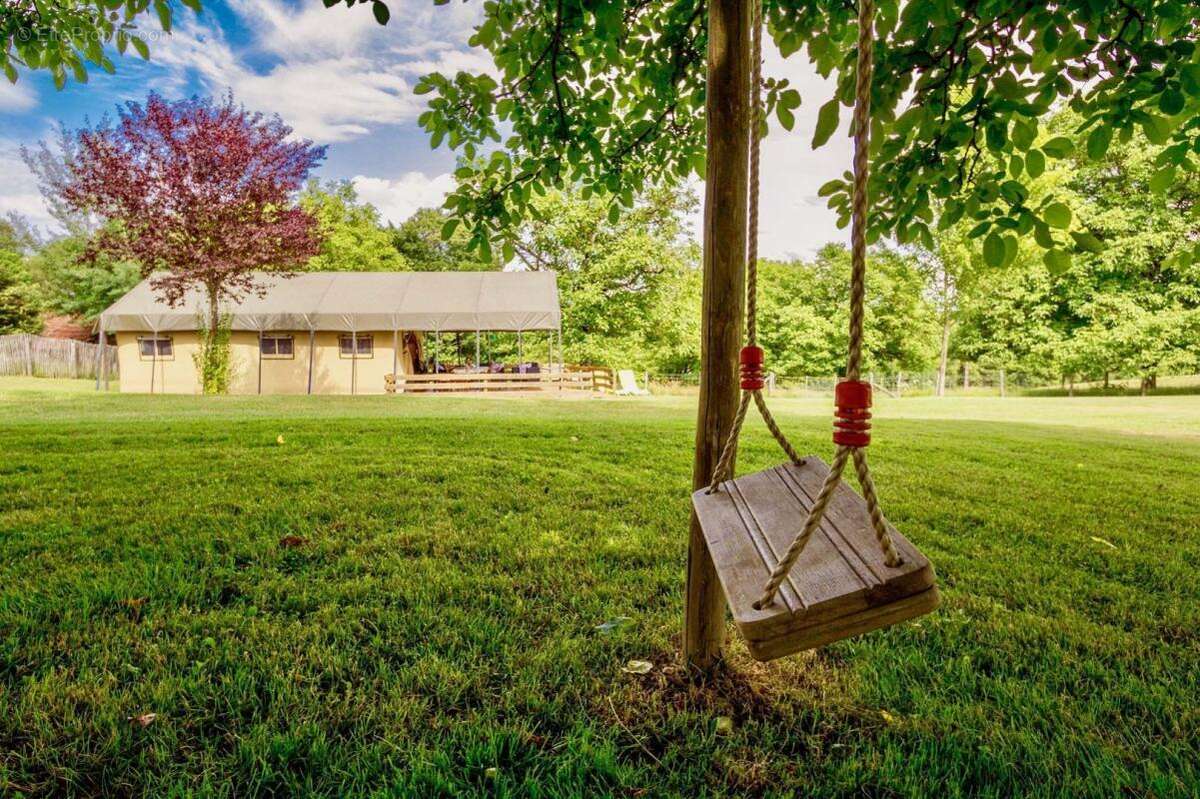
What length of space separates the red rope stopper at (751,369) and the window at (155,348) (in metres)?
25.6

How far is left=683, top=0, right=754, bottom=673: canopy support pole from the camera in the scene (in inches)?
81.7

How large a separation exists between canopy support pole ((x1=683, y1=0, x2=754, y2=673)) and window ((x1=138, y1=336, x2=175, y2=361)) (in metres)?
25.3

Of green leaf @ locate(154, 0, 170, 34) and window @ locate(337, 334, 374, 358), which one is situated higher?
green leaf @ locate(154, 0, 170, 34)

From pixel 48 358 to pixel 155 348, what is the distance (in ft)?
41.7

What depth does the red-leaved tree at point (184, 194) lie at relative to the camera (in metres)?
17.1

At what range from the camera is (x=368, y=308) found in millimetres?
21188

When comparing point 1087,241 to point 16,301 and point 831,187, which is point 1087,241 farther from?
point 16,301

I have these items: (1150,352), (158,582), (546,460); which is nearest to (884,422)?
(546,460)

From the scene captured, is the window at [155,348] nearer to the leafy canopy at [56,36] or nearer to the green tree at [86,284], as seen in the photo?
the green tree at [86,284]

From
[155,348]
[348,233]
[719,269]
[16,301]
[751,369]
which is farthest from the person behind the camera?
[348,233]

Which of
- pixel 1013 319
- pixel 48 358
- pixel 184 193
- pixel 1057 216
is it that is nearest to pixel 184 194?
pixel 184 193

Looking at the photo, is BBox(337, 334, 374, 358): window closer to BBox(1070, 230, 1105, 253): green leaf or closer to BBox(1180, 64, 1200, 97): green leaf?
BBox(1070, 230, 1105, 253): green leaf

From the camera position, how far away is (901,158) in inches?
121

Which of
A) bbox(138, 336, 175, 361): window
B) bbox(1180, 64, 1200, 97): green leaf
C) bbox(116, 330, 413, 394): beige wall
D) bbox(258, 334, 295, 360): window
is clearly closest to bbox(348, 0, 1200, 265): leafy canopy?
bbox(1180, 64, 1200, 97): green leaf
